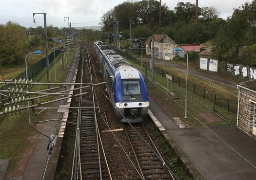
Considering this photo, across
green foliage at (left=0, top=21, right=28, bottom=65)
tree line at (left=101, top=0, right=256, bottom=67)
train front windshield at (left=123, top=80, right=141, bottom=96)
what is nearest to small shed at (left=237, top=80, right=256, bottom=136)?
train front windshield at (left=123, top=80, right=141, bottom=96)

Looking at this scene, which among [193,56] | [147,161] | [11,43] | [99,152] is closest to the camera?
[147,161]

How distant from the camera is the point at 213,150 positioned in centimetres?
1292

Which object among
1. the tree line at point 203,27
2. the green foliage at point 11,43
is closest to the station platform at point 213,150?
the tree line at point 203,27

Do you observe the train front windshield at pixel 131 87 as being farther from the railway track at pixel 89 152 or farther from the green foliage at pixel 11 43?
the green foliage at pixel 11 43

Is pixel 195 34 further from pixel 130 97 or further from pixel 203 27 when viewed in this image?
pixel 130 97

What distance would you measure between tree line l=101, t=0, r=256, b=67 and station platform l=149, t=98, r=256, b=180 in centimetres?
2046

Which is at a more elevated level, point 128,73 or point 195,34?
point 195,34

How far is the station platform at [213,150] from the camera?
11.0m

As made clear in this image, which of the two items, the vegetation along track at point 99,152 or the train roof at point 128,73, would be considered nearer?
the vegetation along track at point 99,152

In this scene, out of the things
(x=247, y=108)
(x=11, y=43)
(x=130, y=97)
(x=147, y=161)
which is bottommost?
(x=147, y=161)

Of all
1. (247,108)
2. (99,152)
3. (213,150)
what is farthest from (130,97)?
(247,108)

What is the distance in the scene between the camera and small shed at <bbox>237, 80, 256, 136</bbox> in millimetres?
14461

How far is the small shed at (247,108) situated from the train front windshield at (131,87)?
Answer: 5.33m

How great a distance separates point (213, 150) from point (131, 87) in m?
5.71
